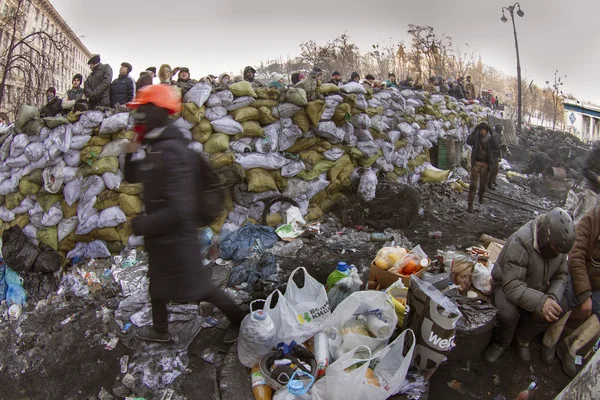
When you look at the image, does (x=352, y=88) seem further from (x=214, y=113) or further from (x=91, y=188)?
(x=91, y=188)

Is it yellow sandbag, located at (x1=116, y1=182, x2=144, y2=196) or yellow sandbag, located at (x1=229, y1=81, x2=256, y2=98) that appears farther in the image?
yellow sandbag, located at (x1=229, y1=81, x2=256, y2=98)

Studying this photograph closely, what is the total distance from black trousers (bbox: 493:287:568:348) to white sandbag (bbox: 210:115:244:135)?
11.4 feet

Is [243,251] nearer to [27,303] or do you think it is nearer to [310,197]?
[310,197]

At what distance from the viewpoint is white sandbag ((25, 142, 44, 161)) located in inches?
167

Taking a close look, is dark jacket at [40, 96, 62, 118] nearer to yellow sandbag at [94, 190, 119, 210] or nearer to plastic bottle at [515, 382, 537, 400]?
yellow sandbag at [94, 190, 119, 210]

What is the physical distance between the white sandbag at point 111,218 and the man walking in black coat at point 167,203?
216 cm

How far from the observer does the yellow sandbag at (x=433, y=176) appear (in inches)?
307

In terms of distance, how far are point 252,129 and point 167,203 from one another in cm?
298

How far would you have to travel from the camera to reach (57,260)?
4219 millimetres

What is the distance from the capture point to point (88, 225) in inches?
166

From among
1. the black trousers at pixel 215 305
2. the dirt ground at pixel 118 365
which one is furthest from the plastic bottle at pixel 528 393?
the black trousers at pixel 215 305

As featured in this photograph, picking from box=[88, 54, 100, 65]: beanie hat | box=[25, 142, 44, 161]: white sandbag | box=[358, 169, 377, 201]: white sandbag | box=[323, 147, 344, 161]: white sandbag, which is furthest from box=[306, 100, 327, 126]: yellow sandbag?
box=[25, 142, 44, 161]: white sandbag

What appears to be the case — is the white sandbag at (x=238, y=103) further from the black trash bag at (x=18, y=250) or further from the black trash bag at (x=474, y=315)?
the black trash bag at (x=474, y=315)

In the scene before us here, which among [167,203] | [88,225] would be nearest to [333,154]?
[88,225]
